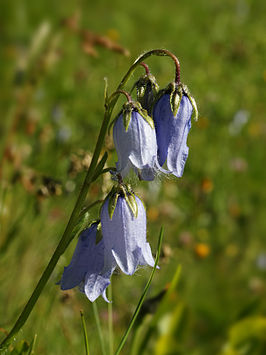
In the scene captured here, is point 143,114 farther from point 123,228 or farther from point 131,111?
point 123,228

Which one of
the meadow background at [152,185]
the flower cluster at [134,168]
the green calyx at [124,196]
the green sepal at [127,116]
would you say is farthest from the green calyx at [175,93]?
the meadow background at [152,185]

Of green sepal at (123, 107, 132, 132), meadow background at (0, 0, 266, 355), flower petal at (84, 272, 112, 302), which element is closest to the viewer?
green sepal at (123, 107, 132, 132)

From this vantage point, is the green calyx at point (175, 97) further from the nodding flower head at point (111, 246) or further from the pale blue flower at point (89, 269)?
the pale blue flower at point (89, 269)

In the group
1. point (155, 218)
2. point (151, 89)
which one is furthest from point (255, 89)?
point (151, 89)

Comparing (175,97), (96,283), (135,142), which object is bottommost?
(96,283)

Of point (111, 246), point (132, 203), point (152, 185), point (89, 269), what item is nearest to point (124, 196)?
point (132, 203)

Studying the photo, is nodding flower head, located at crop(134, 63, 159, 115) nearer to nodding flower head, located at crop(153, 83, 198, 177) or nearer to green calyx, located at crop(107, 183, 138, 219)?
nodding flower head, located at crop(153, 83, 198, 177)

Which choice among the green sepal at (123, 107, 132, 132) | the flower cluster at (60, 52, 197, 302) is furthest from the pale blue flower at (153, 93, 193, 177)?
the green sepal at (123, 107, 132, 132)
